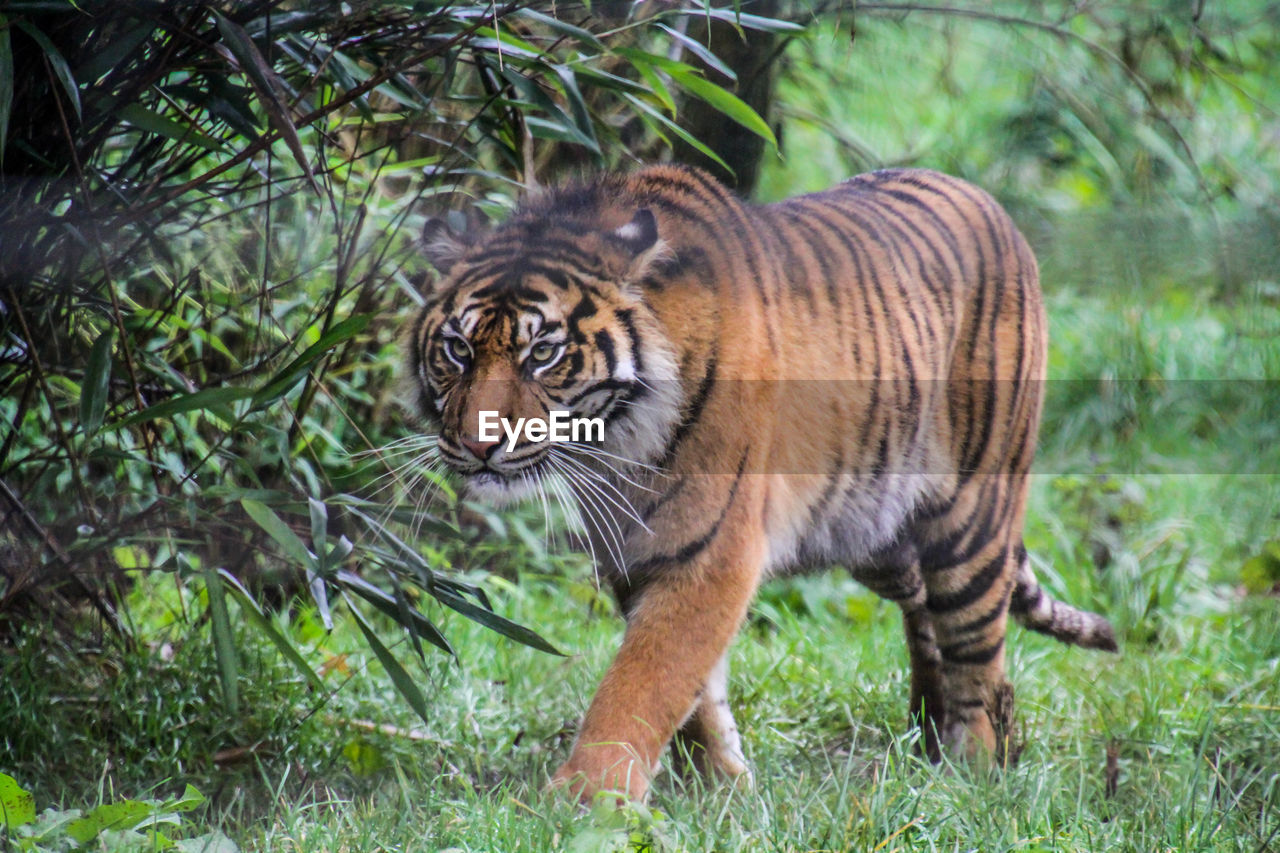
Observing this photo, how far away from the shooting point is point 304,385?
243 cm

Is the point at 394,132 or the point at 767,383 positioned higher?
the point at 394,132

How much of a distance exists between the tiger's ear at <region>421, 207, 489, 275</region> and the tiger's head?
0.03 metres

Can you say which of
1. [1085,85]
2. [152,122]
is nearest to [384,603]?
[152,122]

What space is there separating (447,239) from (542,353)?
0.29m

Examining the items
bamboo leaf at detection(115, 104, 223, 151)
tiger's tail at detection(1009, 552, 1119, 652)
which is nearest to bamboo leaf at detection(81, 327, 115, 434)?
bamboo leaf at detection(115, 104, 223, 151)

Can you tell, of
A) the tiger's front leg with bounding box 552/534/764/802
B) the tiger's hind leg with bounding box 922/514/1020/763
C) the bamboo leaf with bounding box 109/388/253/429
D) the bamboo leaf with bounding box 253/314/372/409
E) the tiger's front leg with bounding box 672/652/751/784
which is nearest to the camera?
the bamboo leaf with bounding box 253/314/372/409

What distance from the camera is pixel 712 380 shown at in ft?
6.44

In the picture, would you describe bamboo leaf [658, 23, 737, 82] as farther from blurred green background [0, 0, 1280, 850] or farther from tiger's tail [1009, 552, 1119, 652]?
tiger's tail [1009, 552, 1119, 652]

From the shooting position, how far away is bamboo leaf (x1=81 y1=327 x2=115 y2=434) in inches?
70.5

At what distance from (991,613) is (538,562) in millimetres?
1048

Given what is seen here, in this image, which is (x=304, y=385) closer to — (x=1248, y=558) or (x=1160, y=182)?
(x=1160, y=182)

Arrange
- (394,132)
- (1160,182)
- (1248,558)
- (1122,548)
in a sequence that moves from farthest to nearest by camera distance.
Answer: (1122,548)
(1248,558)
(394,132)
(1160,182)

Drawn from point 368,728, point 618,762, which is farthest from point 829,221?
point 368,728

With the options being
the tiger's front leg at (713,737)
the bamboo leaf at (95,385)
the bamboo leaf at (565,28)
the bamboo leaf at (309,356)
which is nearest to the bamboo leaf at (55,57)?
the bamboo leaf at (95,385)
